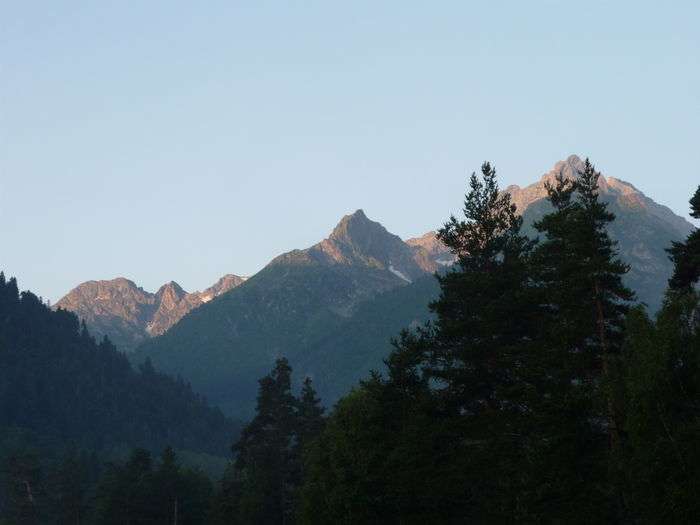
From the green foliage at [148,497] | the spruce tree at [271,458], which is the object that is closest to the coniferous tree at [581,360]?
the spruce tree at [271,458]

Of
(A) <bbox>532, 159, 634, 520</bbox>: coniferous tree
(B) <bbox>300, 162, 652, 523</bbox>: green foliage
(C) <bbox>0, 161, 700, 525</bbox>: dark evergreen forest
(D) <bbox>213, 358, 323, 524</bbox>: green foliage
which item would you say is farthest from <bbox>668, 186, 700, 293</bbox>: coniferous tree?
(D) <bbox>213, 358, 323, 524</bbox>: green foliage

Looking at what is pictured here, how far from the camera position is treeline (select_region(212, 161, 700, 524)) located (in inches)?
1523

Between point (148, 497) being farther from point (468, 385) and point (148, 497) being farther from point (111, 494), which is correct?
point (468, 385)

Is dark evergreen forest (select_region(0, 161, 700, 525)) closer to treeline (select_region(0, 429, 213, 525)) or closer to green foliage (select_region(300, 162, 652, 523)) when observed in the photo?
green foliage (select_region(300, 162, 652, 523))

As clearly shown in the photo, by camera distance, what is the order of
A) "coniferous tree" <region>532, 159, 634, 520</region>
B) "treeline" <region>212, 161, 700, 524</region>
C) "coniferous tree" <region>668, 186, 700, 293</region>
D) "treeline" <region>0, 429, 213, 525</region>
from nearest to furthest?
1. "treeline" <region>212, 161, 700, 524</region>
2. "coniferous tree" <region>532, 159, 634, 520</region>
3. "coniferous tree" <region>668, 186, 700, 293</region>
4. "treeline" <region>0, 429, 213, 525</region>

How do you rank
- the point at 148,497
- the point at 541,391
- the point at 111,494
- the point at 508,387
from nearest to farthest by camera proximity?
the point at 541,391 → the point at 508,387 → the point at 111,494 → the point at 148,497

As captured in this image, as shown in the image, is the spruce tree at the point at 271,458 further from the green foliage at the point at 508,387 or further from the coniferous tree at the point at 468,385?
the coniferous tree at the point at 468,385

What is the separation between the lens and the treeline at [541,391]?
3869cm

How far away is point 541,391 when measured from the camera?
4709cm

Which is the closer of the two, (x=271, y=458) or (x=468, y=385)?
(x=468, y=385)

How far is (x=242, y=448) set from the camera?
10488 centimetres

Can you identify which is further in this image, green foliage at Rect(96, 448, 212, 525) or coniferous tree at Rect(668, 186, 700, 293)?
green foliage at Rect(96, 448, 212, 525)


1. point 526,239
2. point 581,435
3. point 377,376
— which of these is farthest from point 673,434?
point 377,376

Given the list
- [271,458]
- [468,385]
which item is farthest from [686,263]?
[271,458]
